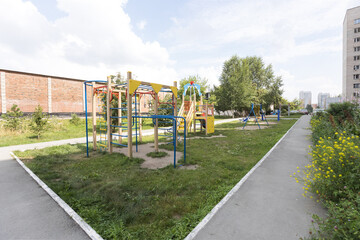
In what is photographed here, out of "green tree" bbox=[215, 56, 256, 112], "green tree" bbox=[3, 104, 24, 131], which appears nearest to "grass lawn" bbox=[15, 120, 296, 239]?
"green tree" bbox=[3, 104, 24, 131]

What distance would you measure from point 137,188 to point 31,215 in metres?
1.69

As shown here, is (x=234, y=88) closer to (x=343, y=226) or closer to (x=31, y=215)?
(x=343, y=226)

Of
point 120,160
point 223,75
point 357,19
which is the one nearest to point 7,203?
point 120,160

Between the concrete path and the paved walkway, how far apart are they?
5.63ft

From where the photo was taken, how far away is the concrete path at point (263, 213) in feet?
7.23

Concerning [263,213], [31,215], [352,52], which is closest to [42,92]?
[31,215]

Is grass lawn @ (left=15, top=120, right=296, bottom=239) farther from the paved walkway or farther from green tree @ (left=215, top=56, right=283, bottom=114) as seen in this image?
green tree @ (left=215, top=56, right=283, bottom=114)

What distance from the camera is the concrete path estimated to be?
221 cm

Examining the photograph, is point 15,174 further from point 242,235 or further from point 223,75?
point 223,75

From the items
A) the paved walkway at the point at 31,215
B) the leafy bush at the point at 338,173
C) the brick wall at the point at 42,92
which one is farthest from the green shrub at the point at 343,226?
the brick wall at the point at 42,92

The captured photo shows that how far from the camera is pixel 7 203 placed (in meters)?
3.09

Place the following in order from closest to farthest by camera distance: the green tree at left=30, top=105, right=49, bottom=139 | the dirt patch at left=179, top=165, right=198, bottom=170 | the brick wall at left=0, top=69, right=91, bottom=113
→ 1. the dirt patch at left=179, top=165, right=198, bottom=170
2. the green tree at left=30, top=105, right=49, bottom=139
3. the brick wall at left=0, top=69, right=91, bottom=113

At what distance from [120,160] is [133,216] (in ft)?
10.4

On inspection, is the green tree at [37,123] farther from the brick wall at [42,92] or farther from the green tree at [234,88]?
the green tree at [234,88]
